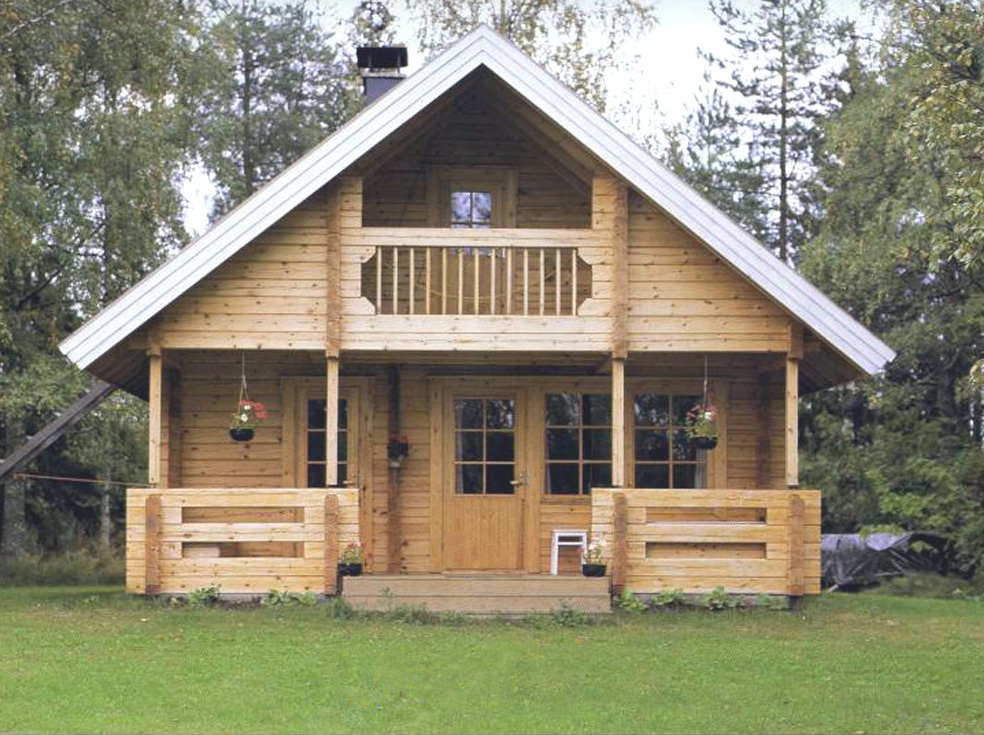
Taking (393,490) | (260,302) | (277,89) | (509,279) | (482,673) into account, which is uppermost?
(277,89)

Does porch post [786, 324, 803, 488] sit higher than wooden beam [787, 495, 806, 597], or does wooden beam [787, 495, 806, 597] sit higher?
porch post [786, 324, 803, 488]

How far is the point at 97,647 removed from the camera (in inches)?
469

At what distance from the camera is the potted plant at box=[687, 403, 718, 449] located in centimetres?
1483

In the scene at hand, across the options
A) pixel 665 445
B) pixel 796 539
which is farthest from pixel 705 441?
pixel 665 445

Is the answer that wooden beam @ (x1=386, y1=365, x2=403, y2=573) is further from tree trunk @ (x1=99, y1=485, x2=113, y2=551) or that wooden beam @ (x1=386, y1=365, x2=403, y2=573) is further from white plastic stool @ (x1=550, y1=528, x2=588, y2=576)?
tree trunk @ (x1=99, y1=485, x2=113, y2=551)

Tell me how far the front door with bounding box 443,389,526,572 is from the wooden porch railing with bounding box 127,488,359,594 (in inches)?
84.7

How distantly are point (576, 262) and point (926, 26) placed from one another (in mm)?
6758

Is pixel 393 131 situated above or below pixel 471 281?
above

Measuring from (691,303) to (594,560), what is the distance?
2522 millimetres

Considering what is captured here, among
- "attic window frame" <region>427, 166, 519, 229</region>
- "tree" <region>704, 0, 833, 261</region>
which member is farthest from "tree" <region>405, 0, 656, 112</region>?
"attic window frame" <region>427, 166, 519, 229</region>

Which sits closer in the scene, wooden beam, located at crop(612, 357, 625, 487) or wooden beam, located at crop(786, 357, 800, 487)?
wooden beam, located at crop(612, 357, 625, 487)

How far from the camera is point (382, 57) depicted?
56.4 feet

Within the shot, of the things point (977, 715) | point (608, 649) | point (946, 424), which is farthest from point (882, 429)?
point (977, 715)

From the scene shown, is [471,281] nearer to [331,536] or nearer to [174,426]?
[331,536]
